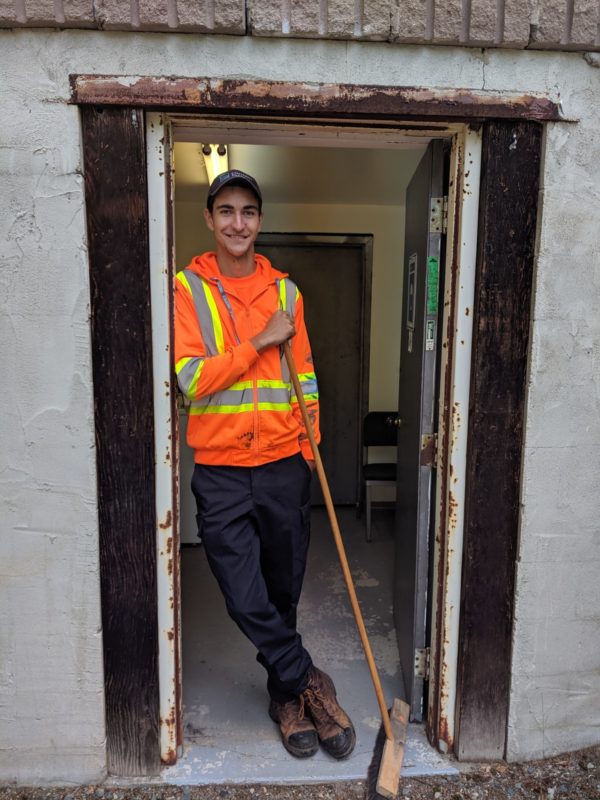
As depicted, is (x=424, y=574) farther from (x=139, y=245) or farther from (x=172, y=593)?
(x=139, y=245)

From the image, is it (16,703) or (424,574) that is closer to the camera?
(16,703)

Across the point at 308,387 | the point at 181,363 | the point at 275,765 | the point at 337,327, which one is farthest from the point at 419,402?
the point at 337,327

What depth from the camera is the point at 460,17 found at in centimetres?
192

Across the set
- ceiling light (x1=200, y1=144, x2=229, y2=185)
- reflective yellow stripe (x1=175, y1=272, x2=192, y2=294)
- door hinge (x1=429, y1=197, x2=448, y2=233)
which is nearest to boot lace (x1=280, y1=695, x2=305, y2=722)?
reflective yellow stripe (x1=175, y1=272, x2=192, y2=294)

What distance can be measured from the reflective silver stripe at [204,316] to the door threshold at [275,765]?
1.63 metres

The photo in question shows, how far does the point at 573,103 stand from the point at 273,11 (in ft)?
3.49

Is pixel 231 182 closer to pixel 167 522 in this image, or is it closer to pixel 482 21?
pixel 482 21

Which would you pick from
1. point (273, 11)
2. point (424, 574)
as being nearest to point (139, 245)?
point (273, 11)

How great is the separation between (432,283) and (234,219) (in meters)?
0.82

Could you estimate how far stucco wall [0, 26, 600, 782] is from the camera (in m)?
1.92

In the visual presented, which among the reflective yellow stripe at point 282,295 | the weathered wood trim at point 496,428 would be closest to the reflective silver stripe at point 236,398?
the reflective yellow stripe at point 282,295

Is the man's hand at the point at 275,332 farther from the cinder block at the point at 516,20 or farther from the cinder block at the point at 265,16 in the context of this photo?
the cinder block at the point at 516,20

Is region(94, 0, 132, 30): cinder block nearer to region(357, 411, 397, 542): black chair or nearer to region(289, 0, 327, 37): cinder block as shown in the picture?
region(289, 0, 327, 37): cinder block

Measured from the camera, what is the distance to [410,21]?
1913 mm
